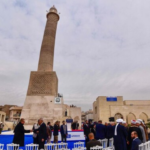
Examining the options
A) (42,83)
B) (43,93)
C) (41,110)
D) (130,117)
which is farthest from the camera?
(130,117)

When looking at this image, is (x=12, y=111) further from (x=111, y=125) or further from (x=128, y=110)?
(x=111, y=125)

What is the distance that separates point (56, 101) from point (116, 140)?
35.0ft

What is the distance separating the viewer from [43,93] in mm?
14266

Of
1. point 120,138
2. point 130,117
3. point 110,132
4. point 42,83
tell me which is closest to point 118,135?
point 120,138

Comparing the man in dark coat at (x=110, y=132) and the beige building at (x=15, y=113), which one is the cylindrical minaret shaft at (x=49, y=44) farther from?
the beige building at (x=15, y=113)

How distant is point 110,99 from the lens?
27891 millimetres

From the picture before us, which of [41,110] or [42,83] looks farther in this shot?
[42,83]

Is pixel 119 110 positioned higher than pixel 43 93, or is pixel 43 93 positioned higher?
pixel 43 93

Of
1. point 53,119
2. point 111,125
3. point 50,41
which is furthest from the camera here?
point 50,41

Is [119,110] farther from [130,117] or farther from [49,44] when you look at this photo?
[49,44]

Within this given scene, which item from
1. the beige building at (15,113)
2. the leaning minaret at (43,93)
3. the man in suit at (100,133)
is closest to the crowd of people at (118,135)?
the man in suit at (100,133)

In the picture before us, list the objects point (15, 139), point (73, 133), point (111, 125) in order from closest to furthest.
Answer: point (15, 139) → point (111, 125) → point (73, 133)

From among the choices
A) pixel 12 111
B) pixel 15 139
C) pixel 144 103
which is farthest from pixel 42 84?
pixel 12 111

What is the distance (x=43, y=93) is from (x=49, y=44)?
6252mm
